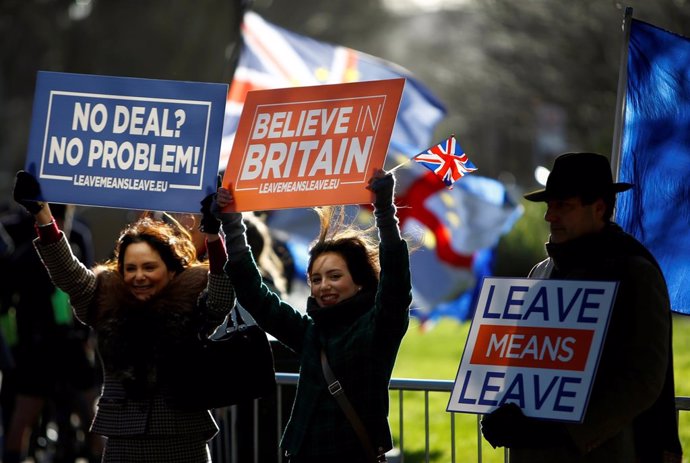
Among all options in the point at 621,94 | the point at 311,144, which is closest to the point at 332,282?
the point at 311,144

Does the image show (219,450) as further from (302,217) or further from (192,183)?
(302,217)

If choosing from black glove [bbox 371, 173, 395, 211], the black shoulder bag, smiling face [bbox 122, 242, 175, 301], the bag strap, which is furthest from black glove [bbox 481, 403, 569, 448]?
smiling face [bbox 122, 242, 175, 301]

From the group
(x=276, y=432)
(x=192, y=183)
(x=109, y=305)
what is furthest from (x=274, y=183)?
(x=276, y=432)

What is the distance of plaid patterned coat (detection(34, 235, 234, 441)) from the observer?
499 cm

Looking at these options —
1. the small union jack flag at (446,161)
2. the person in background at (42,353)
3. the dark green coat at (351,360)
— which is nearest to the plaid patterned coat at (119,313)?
the dark green coat at (351,360)

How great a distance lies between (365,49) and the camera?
3797 centimetres

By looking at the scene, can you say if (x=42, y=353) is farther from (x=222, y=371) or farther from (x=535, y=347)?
(x=535, y=347)

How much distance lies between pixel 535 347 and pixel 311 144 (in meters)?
1.28

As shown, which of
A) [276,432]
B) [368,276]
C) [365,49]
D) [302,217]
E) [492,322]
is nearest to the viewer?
[492,322]

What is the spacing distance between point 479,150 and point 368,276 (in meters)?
43.8

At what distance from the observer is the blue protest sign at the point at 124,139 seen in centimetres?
525

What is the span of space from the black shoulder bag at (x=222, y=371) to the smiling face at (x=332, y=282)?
375mm

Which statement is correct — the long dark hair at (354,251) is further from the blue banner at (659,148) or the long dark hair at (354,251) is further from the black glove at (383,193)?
the blue banner at (659,148)

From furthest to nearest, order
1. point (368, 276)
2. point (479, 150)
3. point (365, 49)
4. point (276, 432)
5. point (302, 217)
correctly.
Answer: point (479, 150) < point (365, 49) < point (302, 217) < point (276, 432) < point (368, 276)
